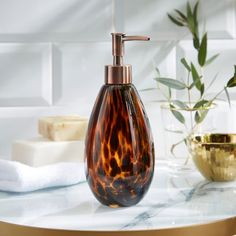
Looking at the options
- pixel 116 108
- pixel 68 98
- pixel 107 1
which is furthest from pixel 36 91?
pixel 116 108

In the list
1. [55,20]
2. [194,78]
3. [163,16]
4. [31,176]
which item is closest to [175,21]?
[163,16]

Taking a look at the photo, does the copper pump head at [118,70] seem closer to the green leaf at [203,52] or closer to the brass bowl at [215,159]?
the brass bowl at [215,159]

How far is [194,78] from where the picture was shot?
4.22ft

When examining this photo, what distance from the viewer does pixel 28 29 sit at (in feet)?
4.38

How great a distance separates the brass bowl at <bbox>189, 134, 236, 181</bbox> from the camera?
107cm

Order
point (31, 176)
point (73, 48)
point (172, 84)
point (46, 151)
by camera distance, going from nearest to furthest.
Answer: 1. point (31, 176)
2. point (46, 151)
3. point (172, 84)
4. point (73, 48)

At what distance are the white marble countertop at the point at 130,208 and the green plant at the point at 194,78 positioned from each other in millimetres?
148

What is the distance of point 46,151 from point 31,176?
0.11 meters

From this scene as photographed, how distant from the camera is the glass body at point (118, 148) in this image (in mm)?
914

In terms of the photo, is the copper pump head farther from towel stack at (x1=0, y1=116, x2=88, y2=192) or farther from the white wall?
the white wall

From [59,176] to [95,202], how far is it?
10 cm

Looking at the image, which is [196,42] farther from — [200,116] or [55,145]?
[55,145]

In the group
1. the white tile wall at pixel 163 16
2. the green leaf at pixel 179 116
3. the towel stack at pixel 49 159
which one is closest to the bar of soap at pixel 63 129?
the towel stack at pixel 49 159

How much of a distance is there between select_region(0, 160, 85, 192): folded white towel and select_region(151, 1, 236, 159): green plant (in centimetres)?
23
